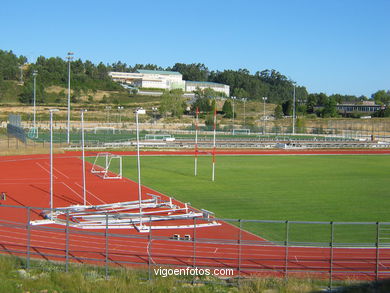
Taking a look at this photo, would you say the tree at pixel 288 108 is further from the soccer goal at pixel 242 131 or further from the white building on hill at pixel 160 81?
the white building on hill at pixel 160 81

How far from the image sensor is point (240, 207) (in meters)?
23.7

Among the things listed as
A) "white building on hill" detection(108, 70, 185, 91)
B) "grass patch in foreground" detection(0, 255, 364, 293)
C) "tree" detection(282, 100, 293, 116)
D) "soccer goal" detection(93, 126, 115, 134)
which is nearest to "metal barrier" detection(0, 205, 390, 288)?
"grass patch in foreground" detection(0, 255, 364, 293)

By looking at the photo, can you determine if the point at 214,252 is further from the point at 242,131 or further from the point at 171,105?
the point at 171,105

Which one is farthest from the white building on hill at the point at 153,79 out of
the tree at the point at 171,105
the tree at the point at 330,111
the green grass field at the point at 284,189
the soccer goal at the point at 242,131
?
the green grass field at the point at 284,189

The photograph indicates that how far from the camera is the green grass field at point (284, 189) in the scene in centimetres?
2041

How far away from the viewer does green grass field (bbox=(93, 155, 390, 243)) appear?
2041 cm

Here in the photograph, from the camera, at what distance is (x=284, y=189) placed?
29.9 m

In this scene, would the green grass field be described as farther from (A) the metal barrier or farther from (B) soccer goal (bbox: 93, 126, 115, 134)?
(B) soccer goal (bbox: 93, 126, 115, 134)

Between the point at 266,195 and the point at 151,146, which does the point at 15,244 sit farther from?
the point at 151,146

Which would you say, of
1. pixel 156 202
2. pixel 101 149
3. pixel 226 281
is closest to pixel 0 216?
pixel 156 202

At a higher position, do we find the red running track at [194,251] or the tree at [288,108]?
the tree at [288,108]

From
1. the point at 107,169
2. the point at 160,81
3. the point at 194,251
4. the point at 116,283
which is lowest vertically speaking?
the point at 116,283

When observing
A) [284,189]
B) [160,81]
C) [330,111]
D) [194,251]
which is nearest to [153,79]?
[160,81]

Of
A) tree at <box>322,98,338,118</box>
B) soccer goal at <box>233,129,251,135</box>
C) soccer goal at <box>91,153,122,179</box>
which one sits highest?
tree at <box>322,98,338,118</box>
